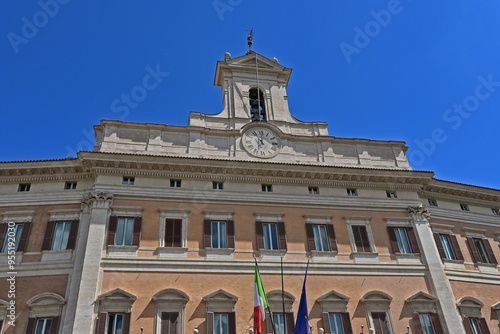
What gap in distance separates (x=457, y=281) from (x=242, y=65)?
15.3 metres

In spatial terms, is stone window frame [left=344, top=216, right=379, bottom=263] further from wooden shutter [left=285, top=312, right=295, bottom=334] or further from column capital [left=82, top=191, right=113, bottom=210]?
column capital [left=82, top=191, right=113, bottom=210]

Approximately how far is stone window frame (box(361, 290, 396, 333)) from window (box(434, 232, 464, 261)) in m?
4.31

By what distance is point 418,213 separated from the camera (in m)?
22.2

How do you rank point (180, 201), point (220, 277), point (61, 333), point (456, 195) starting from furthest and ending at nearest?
1. point (456, 195)
2. point (180, 201)
3. point (220, 277)
4. point (61, 333)

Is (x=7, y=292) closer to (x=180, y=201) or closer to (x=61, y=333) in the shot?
(x=61, y=333)

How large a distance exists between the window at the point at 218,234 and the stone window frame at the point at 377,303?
19.8 feet

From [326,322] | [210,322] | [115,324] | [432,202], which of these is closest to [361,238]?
[326,322]

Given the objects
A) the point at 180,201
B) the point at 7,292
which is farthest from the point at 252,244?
the point at 7,292

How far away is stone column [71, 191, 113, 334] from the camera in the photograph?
1666 centimetres

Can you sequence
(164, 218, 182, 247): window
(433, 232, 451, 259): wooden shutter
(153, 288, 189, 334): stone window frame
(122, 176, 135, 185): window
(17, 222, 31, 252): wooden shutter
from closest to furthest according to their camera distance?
(153, 288, 189, 334): stone window frame → (17, 222, 31, 252): wooden shutter → (164, 218, 182, 247): window → (122, 176, 135, 185): window → (433, 232, 451, 259): wooden shutter

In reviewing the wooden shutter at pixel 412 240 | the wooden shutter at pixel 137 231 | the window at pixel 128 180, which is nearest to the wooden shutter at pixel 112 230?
the wooden shutter at pixel 137 231

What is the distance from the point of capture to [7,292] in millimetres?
17375

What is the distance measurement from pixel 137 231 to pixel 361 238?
9931 millimetres

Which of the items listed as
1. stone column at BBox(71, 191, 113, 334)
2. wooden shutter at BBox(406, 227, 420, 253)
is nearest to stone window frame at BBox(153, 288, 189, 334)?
stone column at BBox(71, 191, 113, 334)
